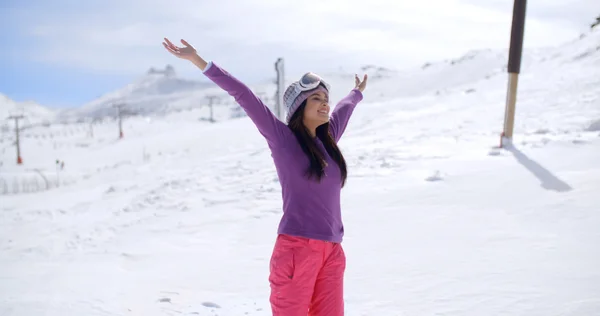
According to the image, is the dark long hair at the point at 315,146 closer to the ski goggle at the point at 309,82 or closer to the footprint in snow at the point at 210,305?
the ski goggle at the point at 309,82

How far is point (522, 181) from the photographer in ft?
17.6

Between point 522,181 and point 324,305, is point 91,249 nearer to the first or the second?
point 324,305

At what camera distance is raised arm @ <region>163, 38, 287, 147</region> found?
2020 millimetres

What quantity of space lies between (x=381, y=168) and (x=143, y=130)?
45349mm

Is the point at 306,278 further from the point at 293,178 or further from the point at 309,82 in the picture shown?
the point at 309,82

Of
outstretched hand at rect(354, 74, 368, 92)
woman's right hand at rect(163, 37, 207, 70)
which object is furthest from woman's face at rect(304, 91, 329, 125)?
outstretched hand at rect(354, 74, 368, 92)

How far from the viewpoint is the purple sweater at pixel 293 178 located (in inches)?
80.0

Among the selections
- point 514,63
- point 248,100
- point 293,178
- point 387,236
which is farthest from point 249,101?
point 514,63

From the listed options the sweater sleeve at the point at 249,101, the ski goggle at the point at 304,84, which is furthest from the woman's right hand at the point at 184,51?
the ski goggle at the point at 304,84

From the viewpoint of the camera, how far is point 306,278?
198cm

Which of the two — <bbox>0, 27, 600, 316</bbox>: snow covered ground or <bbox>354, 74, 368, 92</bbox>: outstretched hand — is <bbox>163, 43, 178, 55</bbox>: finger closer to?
<bbox>354, 74, 368, 92</bbox>: outstretched hand

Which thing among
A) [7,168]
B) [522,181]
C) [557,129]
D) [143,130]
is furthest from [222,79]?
[143,130]

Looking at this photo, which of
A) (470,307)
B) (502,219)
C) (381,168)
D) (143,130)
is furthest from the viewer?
(143,130)

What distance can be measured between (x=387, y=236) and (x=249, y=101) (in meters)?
3.01
